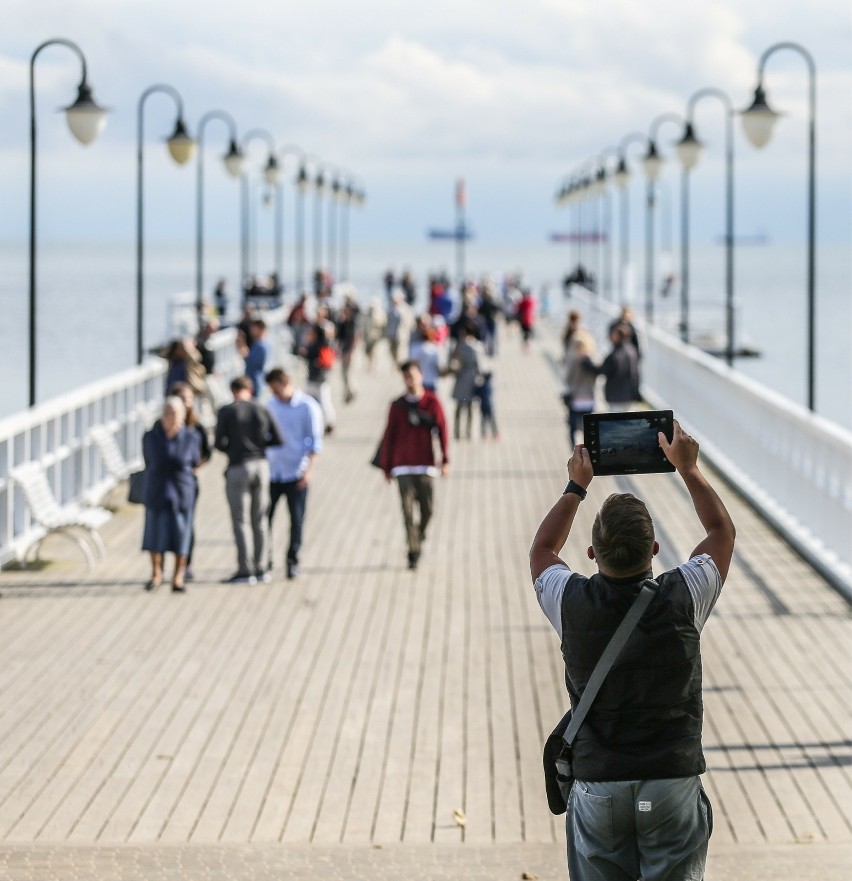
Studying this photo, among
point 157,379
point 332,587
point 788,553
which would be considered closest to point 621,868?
point 332,587

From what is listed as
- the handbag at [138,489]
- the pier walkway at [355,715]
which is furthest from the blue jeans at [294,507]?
the handbag at [138,489]

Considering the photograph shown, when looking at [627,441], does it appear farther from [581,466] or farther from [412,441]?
[412,441]

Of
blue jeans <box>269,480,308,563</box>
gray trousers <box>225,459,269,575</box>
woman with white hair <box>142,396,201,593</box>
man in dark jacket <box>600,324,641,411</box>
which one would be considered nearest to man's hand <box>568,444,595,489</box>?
woman with white hair <box>142,396,201,593</box>

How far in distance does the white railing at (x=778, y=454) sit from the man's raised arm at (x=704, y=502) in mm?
7353

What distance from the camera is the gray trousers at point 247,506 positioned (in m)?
12.7

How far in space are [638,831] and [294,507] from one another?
8.36 m

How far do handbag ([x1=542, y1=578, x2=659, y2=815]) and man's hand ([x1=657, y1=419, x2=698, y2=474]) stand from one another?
37 cm

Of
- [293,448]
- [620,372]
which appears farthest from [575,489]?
[620,372]

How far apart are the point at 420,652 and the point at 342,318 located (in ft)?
63.3

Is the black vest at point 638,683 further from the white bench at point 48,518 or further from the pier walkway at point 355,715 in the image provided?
the white bench at point 48,518

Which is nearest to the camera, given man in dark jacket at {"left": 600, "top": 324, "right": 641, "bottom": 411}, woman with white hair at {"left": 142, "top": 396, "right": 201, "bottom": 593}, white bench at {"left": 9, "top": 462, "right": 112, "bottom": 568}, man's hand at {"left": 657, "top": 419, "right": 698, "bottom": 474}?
man's hand at {"left": 657, "top": 419, "right": 698, "bottom": 474}

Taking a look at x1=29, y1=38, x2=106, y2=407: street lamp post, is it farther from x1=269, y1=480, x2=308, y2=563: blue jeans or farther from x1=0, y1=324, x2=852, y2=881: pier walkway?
x1=269, y1=480, x2=308, y2=563: blue jeans

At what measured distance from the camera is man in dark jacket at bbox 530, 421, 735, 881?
4.69 m

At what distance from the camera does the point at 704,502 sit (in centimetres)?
506
